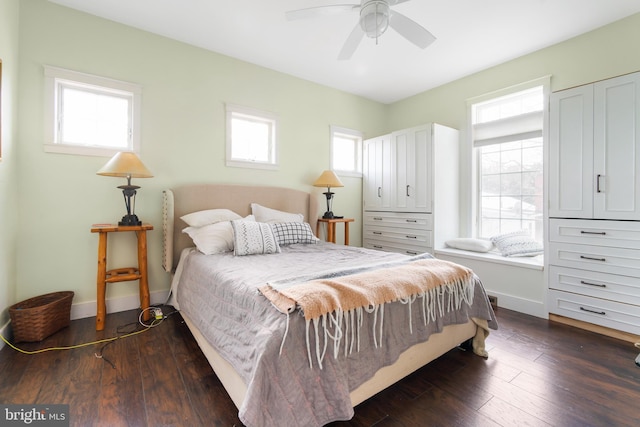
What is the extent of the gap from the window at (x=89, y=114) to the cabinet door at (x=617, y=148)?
4238 millimetres

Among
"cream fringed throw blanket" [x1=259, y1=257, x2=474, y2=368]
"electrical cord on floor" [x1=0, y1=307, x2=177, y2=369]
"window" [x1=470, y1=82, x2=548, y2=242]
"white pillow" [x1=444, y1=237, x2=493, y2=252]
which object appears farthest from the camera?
"white pillow" [x1=444, y1=237, x2=493, y2=252]

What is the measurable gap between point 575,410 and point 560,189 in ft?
6.41

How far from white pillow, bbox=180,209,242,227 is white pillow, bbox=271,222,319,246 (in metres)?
0.50

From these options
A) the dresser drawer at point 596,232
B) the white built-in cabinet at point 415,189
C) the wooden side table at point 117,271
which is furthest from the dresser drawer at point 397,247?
the wooden side table at point 117,271

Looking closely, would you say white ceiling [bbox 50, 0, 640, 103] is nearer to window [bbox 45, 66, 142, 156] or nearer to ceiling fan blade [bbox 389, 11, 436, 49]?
ceiling fan blade [bbox 389, 11, 436, 49]

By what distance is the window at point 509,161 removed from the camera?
10.3 feet

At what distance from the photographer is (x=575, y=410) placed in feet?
4.66

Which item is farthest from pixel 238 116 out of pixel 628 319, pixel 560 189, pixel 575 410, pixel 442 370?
pixel 628 319

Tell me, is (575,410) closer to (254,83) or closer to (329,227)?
(329,227)

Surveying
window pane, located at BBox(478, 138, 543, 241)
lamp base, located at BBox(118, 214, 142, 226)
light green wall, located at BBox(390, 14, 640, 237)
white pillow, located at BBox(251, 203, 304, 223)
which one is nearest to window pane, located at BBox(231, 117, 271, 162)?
white pillow, located at BBox(251, 203, 304, 223)

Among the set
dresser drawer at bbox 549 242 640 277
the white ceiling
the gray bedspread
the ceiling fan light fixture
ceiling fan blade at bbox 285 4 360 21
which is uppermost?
the white ceiling

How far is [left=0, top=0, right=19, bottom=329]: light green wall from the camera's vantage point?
6.53 feet

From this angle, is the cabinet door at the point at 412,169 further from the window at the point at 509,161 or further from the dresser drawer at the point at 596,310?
the dresser drawer at the point at 596,310

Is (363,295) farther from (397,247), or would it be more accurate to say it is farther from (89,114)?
(89,114)
